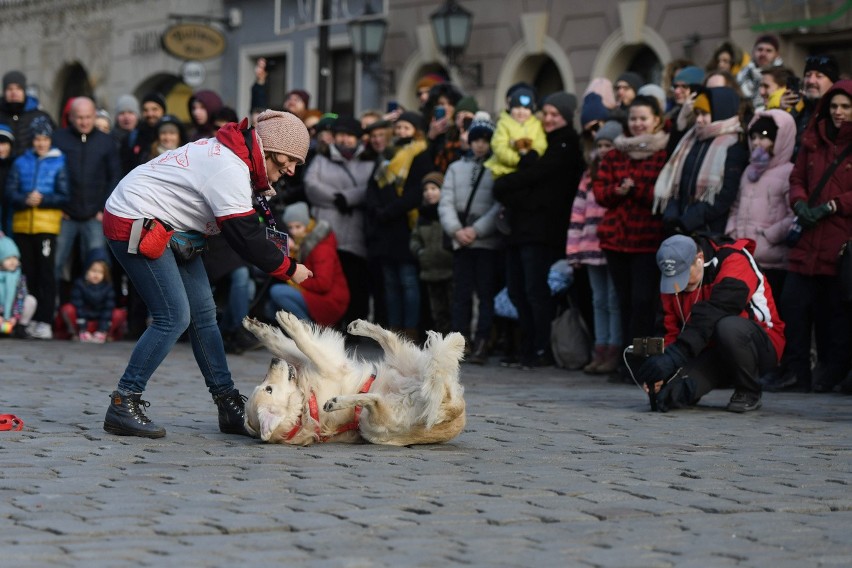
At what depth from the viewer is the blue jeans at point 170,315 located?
816 cm

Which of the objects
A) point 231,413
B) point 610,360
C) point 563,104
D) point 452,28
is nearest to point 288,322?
point 231,413

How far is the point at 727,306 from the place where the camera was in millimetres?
10008

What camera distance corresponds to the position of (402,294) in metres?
15.4

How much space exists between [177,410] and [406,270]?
18.9 ft

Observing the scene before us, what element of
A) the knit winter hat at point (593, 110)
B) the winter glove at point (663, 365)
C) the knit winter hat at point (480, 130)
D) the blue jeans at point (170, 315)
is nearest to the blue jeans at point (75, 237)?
the knit winter hat at point (480, 130)

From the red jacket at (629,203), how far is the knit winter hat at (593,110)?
1024 mm

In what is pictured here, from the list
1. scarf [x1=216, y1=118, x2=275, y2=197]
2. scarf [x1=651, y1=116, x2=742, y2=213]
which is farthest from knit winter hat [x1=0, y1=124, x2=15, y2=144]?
scarf [x1=216, y1=118, x2=275, y2=197]

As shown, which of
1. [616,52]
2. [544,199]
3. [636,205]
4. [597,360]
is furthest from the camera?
[616,52]

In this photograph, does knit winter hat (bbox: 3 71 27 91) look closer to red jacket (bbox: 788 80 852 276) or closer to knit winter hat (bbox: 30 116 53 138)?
knit winter hat (bbox: 30 116 53 138)

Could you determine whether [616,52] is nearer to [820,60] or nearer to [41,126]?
[41,126]

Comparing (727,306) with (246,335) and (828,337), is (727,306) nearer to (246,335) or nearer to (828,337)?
(828,337)

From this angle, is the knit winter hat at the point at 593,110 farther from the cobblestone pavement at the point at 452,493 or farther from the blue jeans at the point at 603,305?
the cobblestone pavement at the point at 452,493

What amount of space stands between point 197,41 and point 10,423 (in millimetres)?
18606

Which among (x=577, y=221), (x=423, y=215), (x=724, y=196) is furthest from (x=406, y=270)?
(x=724, y=196)
